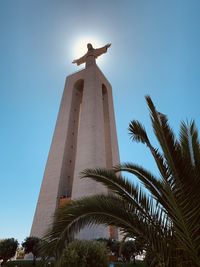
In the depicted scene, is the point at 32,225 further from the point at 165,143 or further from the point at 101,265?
the point at 165,143

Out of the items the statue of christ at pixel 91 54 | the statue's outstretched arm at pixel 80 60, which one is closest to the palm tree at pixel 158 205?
the statue of christ at pixel 91 54

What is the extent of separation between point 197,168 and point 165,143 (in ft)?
3.15

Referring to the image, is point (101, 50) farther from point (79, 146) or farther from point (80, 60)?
point (79, 146)

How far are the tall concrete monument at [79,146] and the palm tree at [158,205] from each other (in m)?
17.7

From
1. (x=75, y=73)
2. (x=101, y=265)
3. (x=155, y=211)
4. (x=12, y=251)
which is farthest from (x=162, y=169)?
(x=75, y=73)

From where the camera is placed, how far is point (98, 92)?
33281 mm

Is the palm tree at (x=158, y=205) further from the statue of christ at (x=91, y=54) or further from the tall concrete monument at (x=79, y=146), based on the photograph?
the statue of christ at (x=91, y=54)

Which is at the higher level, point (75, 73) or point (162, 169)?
point (75, 73)

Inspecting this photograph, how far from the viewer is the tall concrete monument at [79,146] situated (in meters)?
24.2

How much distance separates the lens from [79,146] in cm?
2756

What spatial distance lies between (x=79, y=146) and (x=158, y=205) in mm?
→ 23506

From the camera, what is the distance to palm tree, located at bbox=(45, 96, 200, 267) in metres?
3.36

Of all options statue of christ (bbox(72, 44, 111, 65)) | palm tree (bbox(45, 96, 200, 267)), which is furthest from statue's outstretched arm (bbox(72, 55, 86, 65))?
palm tree (bbox(45, 96, 200, 267))

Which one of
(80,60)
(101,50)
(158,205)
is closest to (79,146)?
(80,60)
